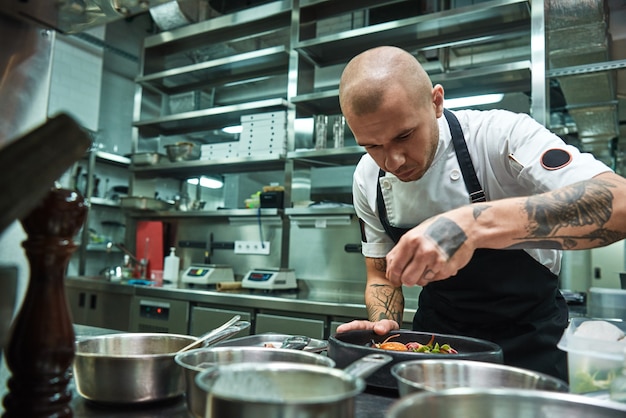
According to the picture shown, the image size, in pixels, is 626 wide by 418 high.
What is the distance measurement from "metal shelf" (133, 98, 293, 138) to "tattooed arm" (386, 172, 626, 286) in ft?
9.60

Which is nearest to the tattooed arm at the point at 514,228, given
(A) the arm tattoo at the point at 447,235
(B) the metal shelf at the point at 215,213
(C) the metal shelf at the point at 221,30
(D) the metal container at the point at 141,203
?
(A) the arm tattoo at the point at 447,235

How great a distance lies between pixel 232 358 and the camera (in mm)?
852

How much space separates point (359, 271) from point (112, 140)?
3.95 metres

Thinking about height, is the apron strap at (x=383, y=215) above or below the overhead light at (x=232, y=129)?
below

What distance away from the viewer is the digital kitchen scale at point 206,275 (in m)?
3.82

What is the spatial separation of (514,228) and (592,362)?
0.36 m

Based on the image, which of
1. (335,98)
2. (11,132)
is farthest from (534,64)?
(11,132)

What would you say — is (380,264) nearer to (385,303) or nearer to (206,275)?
(385,303)

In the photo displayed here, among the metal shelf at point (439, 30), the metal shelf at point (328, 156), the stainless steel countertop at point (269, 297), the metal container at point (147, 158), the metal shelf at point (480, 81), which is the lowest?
the stainless steel countertop at point (269, 297)

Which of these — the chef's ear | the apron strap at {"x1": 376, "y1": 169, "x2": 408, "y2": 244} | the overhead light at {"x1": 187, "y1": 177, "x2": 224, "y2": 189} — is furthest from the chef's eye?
the overhead light at {"x1": 187, "y1": 177, "x2": 224, "y2": 189}

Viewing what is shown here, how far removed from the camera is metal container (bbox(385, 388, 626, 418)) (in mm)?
579

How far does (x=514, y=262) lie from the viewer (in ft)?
4.97

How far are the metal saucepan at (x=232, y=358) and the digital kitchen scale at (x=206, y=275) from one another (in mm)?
3038

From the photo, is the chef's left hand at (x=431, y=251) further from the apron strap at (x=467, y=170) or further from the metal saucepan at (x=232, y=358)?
the apron strap at (x=467, y=170)
